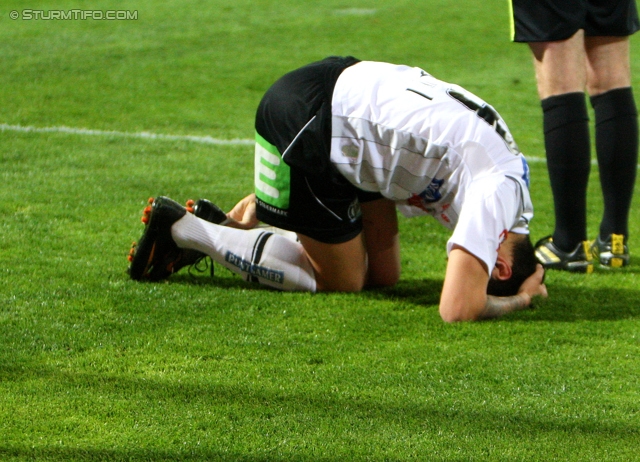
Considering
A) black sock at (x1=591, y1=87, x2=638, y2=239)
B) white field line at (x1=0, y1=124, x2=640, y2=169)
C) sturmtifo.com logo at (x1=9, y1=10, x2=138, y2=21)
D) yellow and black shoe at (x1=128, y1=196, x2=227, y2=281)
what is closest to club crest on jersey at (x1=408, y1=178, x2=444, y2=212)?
yellow and black shoe at (x1=128, y1=196, x2=227, y2=281)

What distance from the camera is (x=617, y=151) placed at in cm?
380

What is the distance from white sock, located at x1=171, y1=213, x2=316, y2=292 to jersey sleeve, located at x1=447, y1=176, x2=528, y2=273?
2.09ft

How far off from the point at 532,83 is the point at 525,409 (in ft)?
18.8

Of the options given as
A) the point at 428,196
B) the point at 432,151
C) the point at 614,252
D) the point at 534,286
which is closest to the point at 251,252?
the point at 428,196

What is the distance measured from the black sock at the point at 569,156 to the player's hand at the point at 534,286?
17.7 inches

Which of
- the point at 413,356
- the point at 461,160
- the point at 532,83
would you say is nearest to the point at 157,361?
the point at 413,356

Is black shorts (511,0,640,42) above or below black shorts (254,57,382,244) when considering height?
above

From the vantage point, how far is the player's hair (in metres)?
3.27

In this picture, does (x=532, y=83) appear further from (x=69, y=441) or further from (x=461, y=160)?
(x=69, y=441)

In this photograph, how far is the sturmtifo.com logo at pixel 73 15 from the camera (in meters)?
9.95

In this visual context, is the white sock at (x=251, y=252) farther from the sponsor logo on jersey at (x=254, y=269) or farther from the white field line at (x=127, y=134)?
the white field line at (x=127, y=134)

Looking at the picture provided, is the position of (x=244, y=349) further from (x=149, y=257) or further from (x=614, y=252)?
(x=614, y=252)

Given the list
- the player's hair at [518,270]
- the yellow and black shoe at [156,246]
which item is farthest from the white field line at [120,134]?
the player's hair at [518,270]

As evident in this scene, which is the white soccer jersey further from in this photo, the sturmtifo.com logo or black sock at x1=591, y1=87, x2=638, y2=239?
the sturmtifo.com logo
